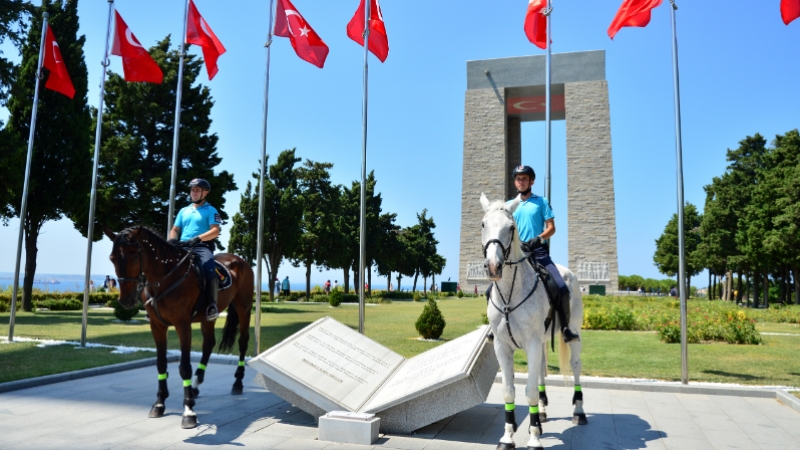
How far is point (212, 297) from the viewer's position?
24.2 ft

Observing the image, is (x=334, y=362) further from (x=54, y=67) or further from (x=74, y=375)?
(x=54, y=67)

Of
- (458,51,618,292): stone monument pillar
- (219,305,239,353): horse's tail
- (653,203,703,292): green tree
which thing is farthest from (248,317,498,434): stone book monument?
(653,203,703,292): green tree

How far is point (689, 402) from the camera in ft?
26.8

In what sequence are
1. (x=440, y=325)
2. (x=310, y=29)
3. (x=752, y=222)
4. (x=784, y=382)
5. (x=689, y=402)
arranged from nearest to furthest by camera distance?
(x=689, y=402) < (x=784, y=382) < (x=310, y=29) < (x=440, y=325) < (x=752, y=222)

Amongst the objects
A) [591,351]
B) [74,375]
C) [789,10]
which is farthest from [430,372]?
[789,10]

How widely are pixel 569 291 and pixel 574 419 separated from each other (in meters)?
1.77

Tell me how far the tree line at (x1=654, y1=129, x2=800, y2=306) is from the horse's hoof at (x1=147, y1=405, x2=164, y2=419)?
3291 cm

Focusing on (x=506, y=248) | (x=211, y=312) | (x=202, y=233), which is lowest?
(x=211, y=312)

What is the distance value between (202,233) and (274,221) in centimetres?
2477

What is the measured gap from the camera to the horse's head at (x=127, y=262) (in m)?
6.19

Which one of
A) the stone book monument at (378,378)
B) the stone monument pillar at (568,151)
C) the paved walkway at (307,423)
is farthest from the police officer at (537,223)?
the stone monument pillar at (568,151)

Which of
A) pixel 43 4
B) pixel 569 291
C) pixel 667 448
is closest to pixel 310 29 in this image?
pixel 569 291

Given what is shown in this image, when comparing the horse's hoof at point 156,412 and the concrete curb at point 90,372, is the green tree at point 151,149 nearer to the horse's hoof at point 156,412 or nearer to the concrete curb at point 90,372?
the concrete curb at point 90,372

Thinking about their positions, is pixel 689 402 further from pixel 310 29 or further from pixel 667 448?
pixel 310 29
